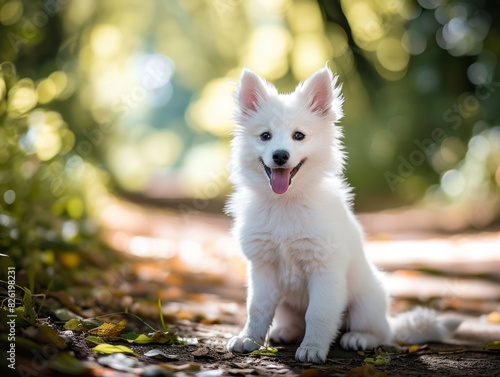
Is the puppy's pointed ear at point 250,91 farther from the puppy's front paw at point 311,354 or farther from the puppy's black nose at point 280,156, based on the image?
the puppy's front paw at point 311,354

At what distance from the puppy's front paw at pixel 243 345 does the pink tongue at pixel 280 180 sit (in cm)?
90

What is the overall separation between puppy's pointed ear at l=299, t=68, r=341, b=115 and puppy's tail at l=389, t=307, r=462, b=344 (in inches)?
62.6

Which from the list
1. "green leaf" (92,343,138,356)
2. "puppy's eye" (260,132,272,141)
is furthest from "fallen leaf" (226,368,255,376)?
"puppy's eye" (260,132,272,141)

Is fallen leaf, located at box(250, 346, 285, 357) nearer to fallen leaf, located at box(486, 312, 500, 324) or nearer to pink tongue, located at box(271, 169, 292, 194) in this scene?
pink tongue, located at box(271, 169, 292, 194)

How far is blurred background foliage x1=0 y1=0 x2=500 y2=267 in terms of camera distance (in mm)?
6141

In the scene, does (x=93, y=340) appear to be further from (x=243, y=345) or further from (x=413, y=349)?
(x=413, y=349)

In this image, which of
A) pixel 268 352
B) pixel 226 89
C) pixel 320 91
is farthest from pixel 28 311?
pixel 226 89

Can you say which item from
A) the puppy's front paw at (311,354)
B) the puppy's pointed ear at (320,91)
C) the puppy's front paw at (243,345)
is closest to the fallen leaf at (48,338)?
the puppy's front paw at (243,345)

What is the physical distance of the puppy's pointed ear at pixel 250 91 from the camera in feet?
11.8

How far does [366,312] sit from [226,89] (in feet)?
38.3

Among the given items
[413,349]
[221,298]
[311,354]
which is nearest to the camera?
[311,354]

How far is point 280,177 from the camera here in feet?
11.0

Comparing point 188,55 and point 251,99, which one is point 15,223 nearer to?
point 251,99

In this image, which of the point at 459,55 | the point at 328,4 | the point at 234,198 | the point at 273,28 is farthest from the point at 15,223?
the point at 273,28
